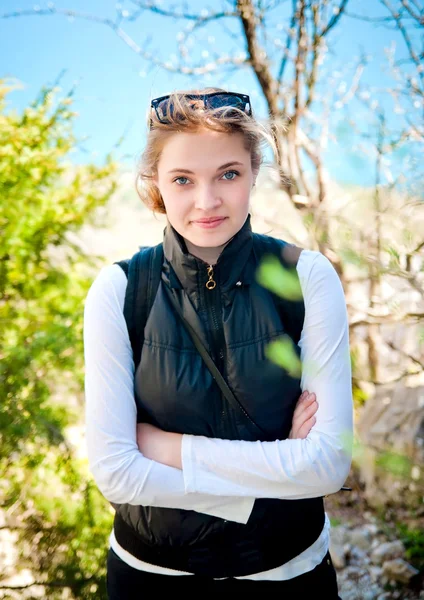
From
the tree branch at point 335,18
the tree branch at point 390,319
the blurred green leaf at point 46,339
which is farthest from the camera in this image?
the tree branch at point 335,18

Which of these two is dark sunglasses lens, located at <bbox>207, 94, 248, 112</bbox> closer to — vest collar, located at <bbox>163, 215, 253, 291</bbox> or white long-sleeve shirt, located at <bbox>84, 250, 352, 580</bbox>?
vest collar, located at <bbox>163, 215, 253, 291</bbox>

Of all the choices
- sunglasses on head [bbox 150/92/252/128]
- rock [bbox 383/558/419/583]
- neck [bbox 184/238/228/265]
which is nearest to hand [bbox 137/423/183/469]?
neck [bbox 184/238/228/265]

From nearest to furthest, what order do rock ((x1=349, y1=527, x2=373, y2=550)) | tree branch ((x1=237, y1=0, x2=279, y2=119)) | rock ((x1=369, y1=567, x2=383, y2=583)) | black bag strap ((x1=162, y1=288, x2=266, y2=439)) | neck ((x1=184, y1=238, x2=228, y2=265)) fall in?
black bag strap ((x1=162, y1=288, x2=266, y2=439))
neck ((x1=184, y1=238, x2=228, y2=265))
rock ((x1=369, y1=567, x2=383, y2=583))
rock ((x1=349, y1=527, x2=373, y2=550))
tree branch ((x1=237, y1=0, x2=279, y2=119))

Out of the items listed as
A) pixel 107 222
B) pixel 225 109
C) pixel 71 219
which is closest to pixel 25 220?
pixel 71 219

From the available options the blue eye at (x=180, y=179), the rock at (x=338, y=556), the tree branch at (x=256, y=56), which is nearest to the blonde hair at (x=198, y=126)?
the blue eye at (x=180, y=179)

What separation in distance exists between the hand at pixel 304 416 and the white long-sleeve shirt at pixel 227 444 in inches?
0.8

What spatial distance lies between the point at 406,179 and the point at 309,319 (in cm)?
160

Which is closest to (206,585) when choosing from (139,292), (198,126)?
(139,292)

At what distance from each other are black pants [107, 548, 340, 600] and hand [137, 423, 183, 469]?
0.35 meters

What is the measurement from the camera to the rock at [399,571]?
2.61 metres

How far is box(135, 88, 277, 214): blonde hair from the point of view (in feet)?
4.79

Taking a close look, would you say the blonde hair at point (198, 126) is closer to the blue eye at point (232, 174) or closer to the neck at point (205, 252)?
the blue eye at point (232, 174)

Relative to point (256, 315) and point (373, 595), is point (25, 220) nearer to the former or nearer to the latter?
point (256, 315)

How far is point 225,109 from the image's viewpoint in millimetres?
1479
